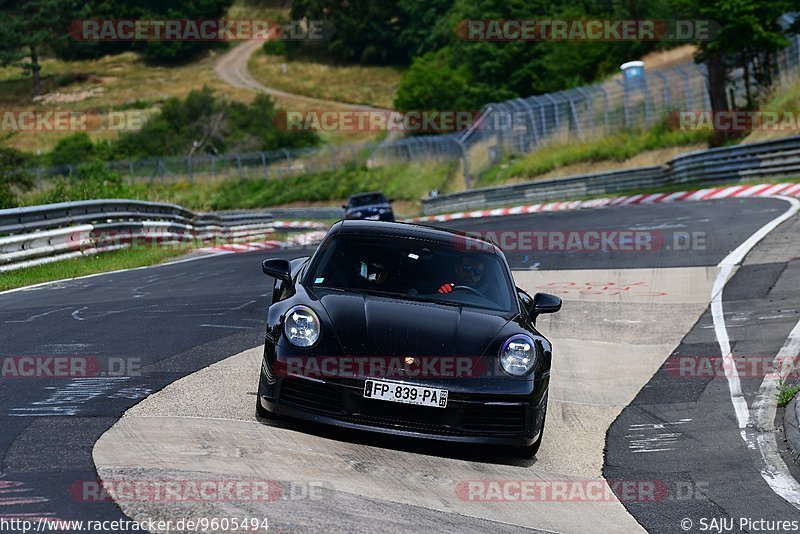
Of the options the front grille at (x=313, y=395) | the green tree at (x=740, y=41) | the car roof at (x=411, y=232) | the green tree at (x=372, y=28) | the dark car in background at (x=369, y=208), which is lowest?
the green tree at (x=372, y=28)

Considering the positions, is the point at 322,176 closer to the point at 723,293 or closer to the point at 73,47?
the point at 723,293

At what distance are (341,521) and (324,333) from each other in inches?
76.8

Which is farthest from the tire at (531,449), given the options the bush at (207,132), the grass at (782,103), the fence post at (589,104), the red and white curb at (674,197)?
the bush at (207,132)

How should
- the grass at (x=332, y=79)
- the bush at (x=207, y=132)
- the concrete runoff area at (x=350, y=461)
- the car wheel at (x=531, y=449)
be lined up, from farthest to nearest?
the grass at (x=332, y=79) < the bush at (x=207, y=132) < the car wheel at (x=531, y=449) < the concrete runoff area at (x=350, y=461)

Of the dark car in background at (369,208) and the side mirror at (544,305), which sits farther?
the dark car in background at (369,208)

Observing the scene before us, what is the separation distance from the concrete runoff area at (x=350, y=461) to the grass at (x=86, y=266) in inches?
324

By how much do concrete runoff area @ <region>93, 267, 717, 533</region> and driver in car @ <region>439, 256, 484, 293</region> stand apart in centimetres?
118

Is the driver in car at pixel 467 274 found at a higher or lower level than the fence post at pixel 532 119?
higher

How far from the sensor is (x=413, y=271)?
8109 millimetres

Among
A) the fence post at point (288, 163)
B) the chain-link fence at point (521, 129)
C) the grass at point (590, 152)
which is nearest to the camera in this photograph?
the chain-link fence at point (521, 129)

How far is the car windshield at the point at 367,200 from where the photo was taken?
35938mm

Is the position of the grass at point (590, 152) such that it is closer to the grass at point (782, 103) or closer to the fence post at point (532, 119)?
the fence post at point (532, 119)

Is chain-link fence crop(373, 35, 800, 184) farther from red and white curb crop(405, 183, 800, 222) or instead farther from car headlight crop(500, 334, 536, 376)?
car headlight crop(500, 334, 536, 376)

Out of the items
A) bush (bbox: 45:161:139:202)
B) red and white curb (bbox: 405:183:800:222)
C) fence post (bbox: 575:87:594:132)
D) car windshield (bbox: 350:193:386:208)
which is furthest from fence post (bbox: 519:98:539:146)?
bush (bbox: 45:161:139:202)
